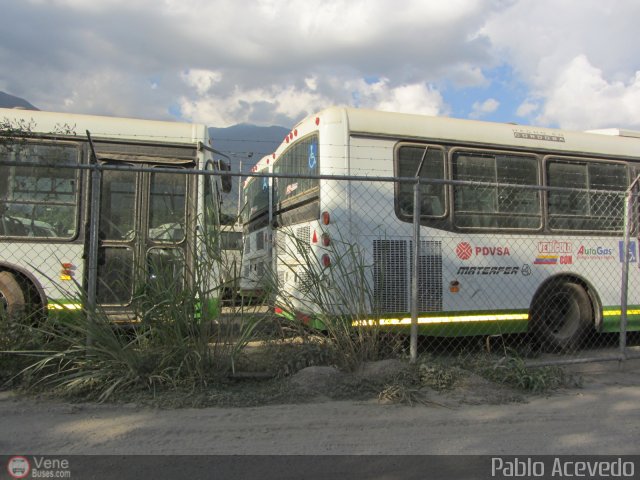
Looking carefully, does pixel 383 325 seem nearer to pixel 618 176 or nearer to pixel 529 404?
pixel 529 404

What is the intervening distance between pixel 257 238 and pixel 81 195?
2776 mm

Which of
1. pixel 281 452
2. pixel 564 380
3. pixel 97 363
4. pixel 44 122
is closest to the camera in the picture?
pixel 281 452

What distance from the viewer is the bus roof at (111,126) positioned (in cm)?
604

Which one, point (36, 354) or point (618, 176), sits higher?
point (618, 176)

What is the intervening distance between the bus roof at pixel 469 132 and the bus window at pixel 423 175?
17cm

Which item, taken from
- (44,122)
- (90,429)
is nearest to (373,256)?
(90,429)

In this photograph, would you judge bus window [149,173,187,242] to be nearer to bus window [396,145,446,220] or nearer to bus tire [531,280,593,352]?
bus window [396,145,446,220]

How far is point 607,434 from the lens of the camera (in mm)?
3867

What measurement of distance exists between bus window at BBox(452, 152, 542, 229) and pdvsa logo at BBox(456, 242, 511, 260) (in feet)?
0.88

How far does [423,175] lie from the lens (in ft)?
20.1

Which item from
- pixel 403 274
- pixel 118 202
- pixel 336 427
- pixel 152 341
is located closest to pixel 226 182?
pixel 118 202

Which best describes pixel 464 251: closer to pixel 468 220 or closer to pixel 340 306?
pixel 468 220
